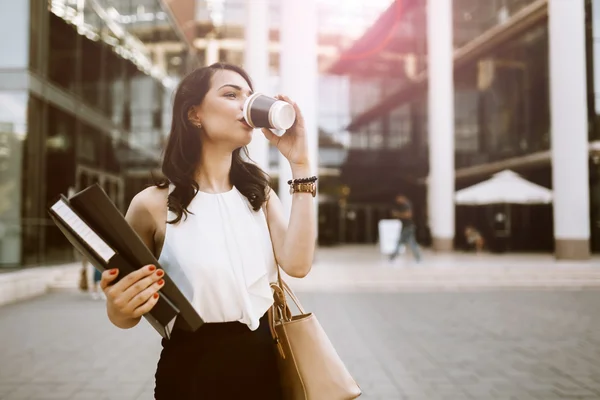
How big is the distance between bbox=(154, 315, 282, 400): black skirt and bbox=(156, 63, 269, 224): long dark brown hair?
36 cm

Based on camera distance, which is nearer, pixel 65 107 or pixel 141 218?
pixel 141 218

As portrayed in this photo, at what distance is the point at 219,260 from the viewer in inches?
62.0

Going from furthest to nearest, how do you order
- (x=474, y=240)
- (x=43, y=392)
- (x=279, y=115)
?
1. (x=474, y=240)
2. (x=43, y=392)
3. (x=279, y=115)

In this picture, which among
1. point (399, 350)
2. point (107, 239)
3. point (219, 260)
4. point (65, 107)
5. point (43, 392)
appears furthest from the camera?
point (65, 107)

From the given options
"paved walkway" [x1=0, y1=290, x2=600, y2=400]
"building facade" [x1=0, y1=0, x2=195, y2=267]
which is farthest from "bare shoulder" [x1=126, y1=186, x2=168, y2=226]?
"building facade" [x1=0, y1=0, x2=195, y2=267]

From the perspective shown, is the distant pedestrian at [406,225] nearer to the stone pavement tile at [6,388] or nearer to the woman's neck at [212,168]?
the stone pavement tile at [6,388]

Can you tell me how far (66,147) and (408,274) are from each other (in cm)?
977

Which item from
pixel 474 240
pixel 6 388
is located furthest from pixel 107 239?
pixel 474 240

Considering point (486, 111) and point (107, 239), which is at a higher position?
point (486, 111)

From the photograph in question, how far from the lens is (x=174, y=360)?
5.29 ft

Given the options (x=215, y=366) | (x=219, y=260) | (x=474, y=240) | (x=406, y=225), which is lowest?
(x=474, y=240)

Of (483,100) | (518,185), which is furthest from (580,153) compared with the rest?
(483,100)

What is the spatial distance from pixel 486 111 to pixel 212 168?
1036 inches

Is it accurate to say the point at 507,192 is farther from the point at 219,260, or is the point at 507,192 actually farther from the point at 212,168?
the point at 219,260
